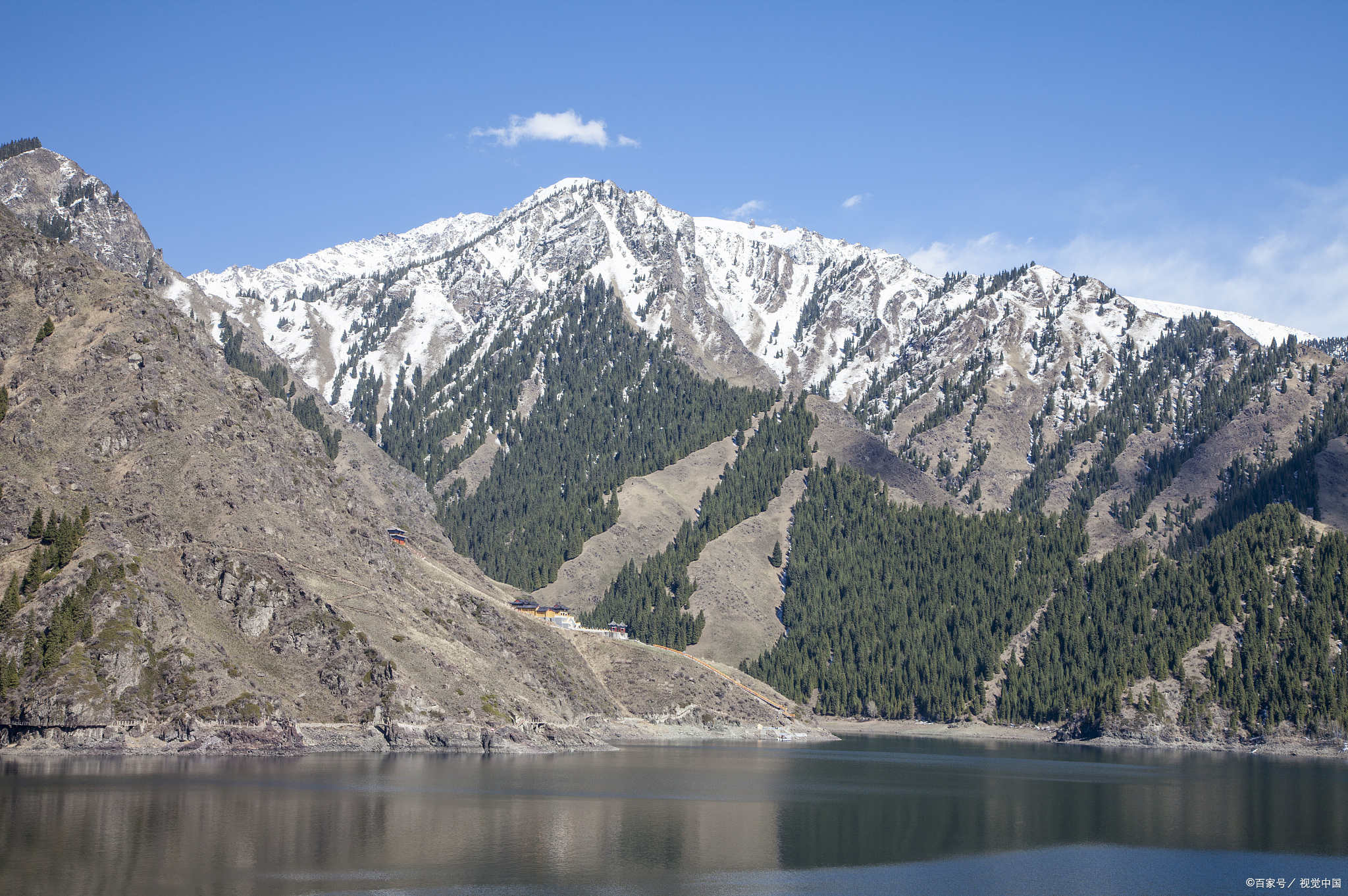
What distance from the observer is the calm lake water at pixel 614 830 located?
220 feet

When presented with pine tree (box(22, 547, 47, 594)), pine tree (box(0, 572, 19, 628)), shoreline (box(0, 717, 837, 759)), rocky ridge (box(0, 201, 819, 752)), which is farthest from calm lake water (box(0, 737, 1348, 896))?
pine tree (box(22, 547, 47, 594))

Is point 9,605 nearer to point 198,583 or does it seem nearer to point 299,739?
point 198,583

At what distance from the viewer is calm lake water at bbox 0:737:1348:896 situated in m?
67.1

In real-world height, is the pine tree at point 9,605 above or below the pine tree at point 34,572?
below

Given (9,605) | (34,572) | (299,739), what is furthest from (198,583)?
(9,605)

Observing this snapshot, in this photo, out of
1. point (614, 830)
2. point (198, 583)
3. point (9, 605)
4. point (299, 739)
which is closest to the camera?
point (614, 830)

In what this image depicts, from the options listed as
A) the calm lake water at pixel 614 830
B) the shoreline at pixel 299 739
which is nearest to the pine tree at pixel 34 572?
the shoreline at pixel 299 739

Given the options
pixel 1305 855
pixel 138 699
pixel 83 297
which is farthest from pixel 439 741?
pixel 1305 855

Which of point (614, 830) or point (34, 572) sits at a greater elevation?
point (34, 572)

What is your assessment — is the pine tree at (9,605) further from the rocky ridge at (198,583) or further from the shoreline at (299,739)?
the shoreline at (299,739)

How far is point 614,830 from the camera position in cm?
8600

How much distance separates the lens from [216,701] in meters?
120

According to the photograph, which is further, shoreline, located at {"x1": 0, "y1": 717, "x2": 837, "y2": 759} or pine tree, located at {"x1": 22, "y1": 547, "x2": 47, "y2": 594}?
pine tree, located at {"x1": 22, "y1": 547, "x2": 47, "y2": 594}

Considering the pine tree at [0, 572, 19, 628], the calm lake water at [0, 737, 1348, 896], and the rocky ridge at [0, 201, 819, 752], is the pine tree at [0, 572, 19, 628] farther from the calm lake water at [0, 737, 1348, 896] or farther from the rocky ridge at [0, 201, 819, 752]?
the calm lake water at [0, 737, 1348, 896]
